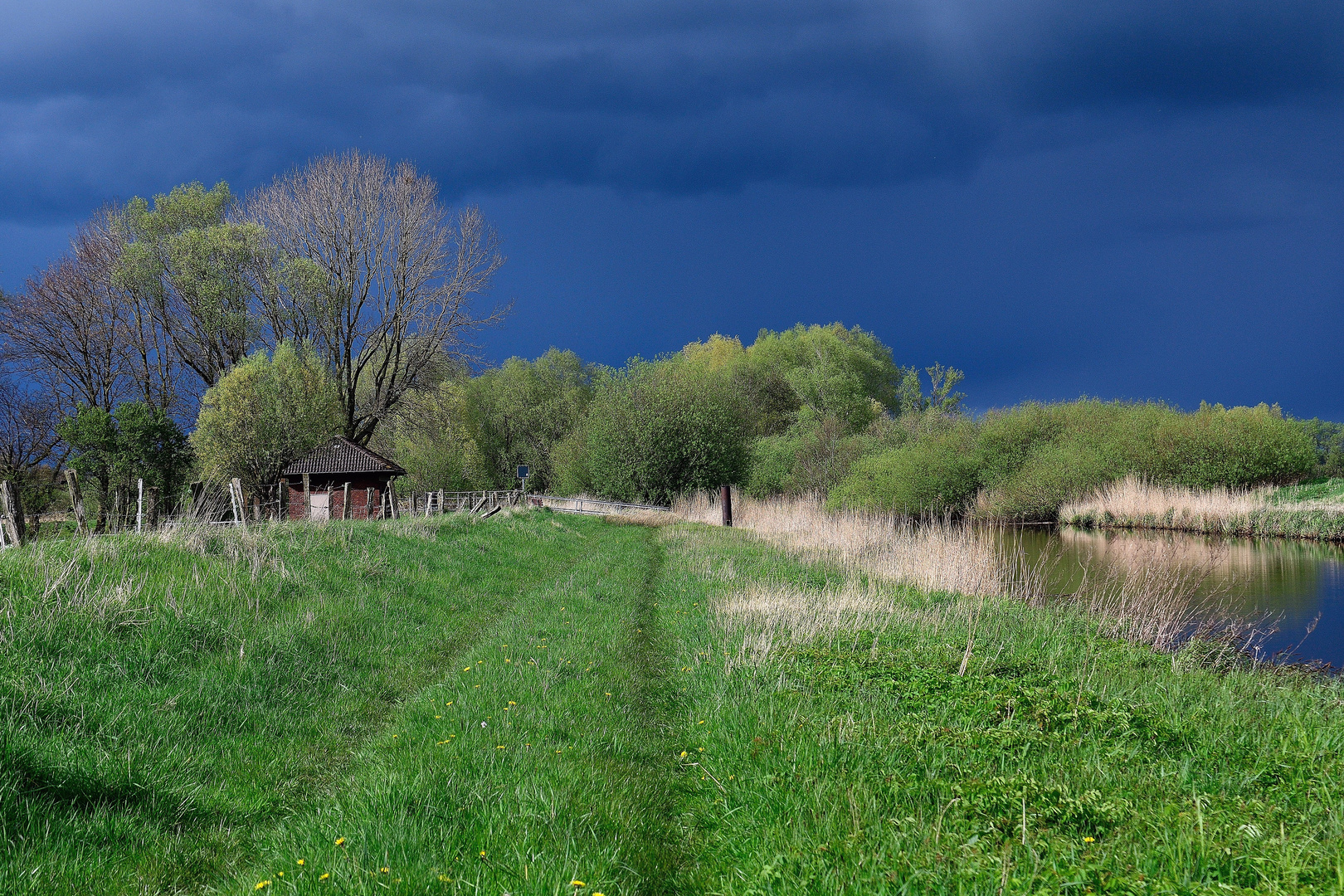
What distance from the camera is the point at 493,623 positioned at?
30.8 feet

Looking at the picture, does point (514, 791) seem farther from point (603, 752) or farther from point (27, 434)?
point (27, 434)

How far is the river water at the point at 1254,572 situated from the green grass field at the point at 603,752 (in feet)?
10.7

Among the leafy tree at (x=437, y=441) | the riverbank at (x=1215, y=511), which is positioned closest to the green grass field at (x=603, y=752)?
the riverbank at (x=1215, y=511)

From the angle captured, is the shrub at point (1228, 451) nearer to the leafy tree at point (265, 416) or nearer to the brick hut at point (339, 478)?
the brick hut at point (339, 478)

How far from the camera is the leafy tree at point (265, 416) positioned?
108 ft

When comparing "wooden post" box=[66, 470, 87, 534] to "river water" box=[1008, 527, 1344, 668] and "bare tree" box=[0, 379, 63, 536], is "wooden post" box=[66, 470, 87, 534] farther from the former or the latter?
"bare tree" box=[0, 379, 63, 536]

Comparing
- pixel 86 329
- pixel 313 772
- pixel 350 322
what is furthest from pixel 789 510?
pixel 86 329

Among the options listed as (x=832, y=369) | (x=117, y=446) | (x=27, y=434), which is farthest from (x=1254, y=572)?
(x=27, y=434)

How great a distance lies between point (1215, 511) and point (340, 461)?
1417 inches

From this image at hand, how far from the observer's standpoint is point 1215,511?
2458 cm

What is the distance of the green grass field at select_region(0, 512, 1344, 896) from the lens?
336cm

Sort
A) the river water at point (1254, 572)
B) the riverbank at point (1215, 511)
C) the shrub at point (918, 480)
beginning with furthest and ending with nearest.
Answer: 1. the shrub at point (918, 480)
2. the riverbank at point (1215, 511)
3. the river water at point (1254, 572)

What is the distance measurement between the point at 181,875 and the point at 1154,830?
16.5 feet

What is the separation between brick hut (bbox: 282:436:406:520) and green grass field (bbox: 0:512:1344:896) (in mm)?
25334
